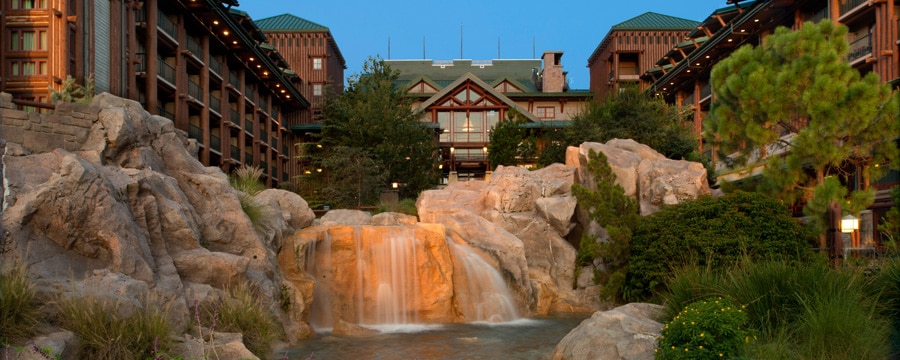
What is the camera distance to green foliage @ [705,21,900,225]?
19203 millimetres

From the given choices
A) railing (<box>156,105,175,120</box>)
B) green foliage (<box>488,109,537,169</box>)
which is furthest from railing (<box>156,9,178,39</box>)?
green foliage (<box>488,109,537,169</box>)

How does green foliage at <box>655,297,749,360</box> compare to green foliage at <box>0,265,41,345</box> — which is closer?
green foliage at <box>0,265,41,345</box>

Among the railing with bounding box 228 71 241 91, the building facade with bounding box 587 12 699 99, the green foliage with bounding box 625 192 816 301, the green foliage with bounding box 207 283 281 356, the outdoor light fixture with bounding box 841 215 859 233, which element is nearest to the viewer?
the green foliage with bounding box 207 283 281 356

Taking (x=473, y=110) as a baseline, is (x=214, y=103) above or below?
below

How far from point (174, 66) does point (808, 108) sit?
30.2m

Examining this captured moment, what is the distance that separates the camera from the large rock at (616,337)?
11148 millimetres

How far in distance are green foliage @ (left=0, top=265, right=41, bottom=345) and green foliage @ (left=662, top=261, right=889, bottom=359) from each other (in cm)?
960

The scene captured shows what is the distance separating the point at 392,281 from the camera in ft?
64.6

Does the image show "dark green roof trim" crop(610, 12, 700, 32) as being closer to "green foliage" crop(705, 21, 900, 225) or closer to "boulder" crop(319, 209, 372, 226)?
"boulder" crop(319, 209, 372, 226)

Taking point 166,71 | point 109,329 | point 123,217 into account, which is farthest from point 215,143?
point 109,329

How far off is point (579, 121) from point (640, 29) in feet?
93.4

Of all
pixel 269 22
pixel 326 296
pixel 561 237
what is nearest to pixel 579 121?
pixel 561 237

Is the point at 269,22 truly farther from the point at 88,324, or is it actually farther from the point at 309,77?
the point at 88,324

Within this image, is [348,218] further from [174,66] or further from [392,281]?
[174,66]
